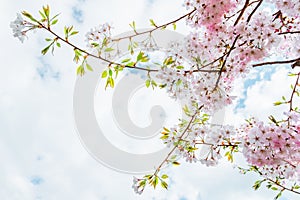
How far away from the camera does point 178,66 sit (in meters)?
2.21

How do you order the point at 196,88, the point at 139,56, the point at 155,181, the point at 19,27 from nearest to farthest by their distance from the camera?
the point at 19,27 < the point at 139,56 < the point at 196,88 < the point at 155,181

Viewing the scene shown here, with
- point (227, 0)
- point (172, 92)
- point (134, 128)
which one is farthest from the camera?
point (134, 128)

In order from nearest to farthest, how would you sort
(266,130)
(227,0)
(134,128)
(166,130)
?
(266,130) → (227,0) → (166,130) → (134,128)

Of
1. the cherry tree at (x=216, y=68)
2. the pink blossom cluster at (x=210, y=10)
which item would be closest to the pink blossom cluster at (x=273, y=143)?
the cherry tree at (x=216, y=68)

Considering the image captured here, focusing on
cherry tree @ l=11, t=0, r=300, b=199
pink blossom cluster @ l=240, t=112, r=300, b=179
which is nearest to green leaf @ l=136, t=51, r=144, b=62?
cherry tree @ l=11, t=0, r=300, b=199

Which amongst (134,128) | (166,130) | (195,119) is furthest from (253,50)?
(134,128)

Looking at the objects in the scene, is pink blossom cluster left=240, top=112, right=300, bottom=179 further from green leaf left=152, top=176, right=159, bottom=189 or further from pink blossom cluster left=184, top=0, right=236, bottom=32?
pink blossom cluster left=184, top=0, right=236, bottom=32

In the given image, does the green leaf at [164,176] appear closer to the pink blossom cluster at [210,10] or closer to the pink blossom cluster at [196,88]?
the pink blossom cluster at [196,88]

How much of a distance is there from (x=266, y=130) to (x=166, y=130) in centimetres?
84

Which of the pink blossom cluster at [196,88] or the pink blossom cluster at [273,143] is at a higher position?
the pink blossom cluster at [196,88]

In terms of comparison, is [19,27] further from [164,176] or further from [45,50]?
[164,176]

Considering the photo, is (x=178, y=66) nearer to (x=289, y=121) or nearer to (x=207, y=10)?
(x=207, y=10)

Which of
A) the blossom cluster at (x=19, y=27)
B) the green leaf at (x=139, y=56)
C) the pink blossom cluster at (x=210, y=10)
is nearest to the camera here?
the blossom cluster at (x=19, y=27)

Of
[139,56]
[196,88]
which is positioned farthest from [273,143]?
[139,56]
